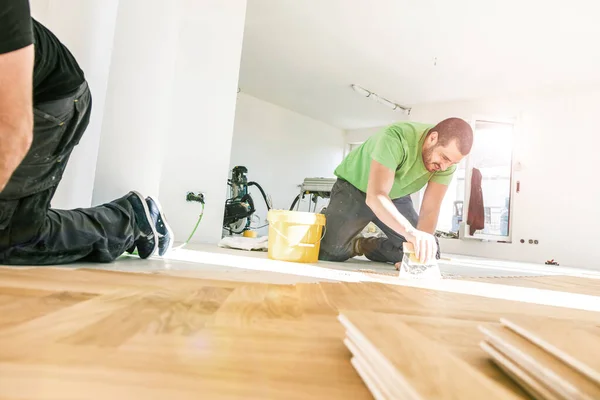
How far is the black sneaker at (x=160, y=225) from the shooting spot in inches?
65.9

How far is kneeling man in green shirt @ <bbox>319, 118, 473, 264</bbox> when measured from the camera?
178cm

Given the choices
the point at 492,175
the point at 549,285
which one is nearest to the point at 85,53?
the point at 549,285

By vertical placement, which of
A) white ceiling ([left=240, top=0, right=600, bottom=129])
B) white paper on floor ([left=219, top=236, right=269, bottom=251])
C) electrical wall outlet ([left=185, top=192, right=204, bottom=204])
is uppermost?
white ceiling ([left=240, top=0, right=600, bottom=129])

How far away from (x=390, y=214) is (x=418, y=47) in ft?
11.8

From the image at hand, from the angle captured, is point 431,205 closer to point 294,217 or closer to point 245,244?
point 294,217

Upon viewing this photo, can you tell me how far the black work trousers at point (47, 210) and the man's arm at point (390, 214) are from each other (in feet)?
3.76

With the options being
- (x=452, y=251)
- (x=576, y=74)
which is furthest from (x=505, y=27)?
(x=452, y=251)

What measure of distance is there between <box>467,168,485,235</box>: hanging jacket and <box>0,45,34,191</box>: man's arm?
6.02m

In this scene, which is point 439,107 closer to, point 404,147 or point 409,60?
point 409,60

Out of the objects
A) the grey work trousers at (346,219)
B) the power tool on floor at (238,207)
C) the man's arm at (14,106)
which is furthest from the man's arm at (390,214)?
the power tool on floor at (238,207)

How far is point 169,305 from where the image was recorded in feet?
2.34

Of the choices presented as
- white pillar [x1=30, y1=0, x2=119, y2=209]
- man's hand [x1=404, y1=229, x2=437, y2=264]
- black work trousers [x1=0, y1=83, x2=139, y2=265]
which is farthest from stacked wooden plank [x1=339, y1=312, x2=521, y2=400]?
white pillar [x1=30, y1=0, x2=119, y2=209]

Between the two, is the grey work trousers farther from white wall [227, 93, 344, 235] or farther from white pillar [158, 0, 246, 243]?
white wall [227, 93, 344, 235]

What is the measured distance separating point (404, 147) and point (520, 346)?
166 cm
